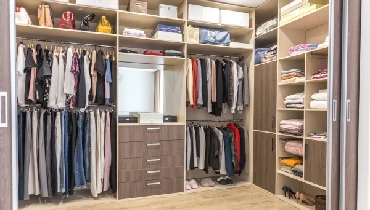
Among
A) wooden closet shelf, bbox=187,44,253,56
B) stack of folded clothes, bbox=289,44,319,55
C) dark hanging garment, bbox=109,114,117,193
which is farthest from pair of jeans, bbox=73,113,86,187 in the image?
stack of folded clothes, bbox=289,44,319,55

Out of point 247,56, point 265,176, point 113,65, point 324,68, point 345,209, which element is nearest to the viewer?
point 345,209

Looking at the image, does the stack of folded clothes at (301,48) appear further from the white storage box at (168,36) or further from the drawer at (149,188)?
the drawer at (149,188)

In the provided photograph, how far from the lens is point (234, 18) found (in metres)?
3.65

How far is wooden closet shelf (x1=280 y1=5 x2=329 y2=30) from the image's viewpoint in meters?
2.72

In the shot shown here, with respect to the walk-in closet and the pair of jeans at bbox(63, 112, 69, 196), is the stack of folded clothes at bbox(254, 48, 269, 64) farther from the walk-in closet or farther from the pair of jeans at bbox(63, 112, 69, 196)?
the pair of jeans at bbox(63, 112, 69, 196)

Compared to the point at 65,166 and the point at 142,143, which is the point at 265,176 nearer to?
the point at 142,143

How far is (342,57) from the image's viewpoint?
1.48 meters

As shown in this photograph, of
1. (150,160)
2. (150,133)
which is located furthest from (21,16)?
(150,160)

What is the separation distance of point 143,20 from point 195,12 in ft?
2.27

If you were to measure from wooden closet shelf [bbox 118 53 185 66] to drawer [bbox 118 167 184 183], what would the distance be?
1.42 m

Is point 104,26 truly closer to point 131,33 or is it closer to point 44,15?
point 131,33

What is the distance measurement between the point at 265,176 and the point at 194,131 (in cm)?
112

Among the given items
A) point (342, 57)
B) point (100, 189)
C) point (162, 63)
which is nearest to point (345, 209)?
point (342, 57)

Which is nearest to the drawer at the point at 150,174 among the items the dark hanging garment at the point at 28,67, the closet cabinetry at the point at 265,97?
the closet cabinetry at the point at 265,97
